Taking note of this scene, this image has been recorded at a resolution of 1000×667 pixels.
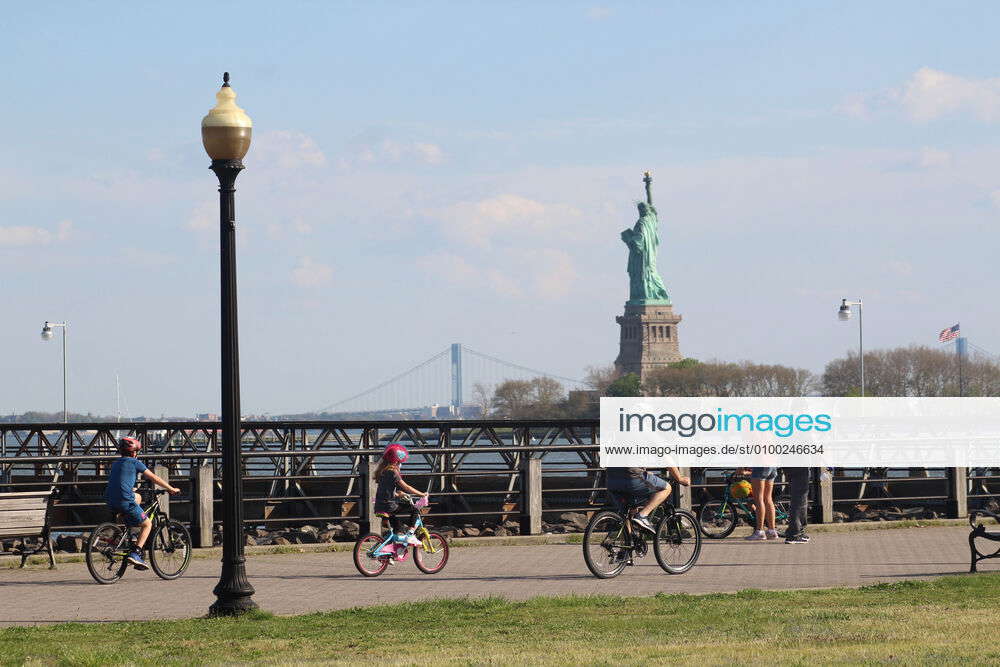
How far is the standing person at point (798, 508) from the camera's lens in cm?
1833

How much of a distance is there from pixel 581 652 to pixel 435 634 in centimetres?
152

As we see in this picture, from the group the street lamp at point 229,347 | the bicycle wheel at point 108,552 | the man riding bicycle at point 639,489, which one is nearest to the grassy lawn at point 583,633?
the street lamp at point 229,347

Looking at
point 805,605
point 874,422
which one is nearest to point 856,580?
point 805,605

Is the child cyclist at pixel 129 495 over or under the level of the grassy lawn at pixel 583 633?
over

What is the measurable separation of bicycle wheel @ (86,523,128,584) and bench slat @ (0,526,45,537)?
1.25m

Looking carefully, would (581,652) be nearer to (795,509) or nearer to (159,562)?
(159,562)

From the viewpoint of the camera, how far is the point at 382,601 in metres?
12.8

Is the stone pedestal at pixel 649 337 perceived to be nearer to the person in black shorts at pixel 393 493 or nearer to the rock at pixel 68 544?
the rock at pixel 68 544

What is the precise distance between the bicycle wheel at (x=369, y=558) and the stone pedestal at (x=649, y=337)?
179 metres

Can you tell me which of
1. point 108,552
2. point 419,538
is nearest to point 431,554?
point 419,538

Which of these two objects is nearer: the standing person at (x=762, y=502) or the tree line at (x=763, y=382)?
the standing person at (x=762, y=502)

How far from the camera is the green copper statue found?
639 ft

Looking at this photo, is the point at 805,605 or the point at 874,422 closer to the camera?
the point at 805,605

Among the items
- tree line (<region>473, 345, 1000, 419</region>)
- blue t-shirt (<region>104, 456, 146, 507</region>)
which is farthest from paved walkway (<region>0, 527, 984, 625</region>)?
tree line (<region>473, 345, 1000, 419</region>)
